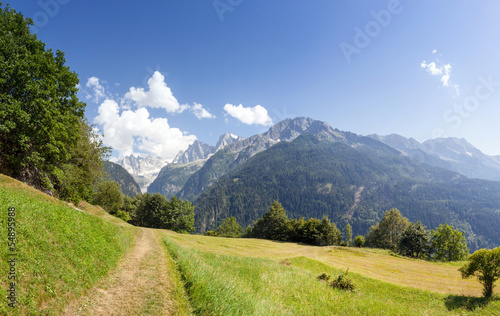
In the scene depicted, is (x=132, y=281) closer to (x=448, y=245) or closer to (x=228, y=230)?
(x=448, y=245)

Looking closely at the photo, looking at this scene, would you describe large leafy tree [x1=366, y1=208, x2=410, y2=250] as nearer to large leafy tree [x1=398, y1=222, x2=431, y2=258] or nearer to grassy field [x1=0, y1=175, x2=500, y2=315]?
large leafy tree [x1=398, y1=222, x2=431, y2=258]

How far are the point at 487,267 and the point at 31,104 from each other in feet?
168

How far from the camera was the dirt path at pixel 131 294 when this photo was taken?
8.20 metres

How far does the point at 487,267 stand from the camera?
21.0m

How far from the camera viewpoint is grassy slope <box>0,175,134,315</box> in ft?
23.3

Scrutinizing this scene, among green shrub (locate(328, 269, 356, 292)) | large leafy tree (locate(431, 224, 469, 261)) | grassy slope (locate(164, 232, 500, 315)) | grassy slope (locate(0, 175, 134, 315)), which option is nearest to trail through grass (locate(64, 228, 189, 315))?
grassy slope (locate(0, 175, 134, 315))

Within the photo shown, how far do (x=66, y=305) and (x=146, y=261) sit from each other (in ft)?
29.3

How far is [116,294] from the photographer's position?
9.80 m

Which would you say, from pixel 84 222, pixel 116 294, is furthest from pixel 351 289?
pixel 84 222

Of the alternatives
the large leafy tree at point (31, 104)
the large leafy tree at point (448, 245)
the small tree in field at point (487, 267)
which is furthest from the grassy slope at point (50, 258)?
the large leafy tree at point (448, 245)

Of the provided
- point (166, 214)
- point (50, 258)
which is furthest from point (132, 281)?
point (166, 214)

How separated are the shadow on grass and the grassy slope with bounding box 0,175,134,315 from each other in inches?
1214

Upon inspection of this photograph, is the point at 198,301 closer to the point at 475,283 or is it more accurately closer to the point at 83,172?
the point at 83,172

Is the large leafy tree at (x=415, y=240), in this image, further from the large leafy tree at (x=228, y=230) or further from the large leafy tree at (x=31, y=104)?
the large leafy tree at (x=31, y=104)
